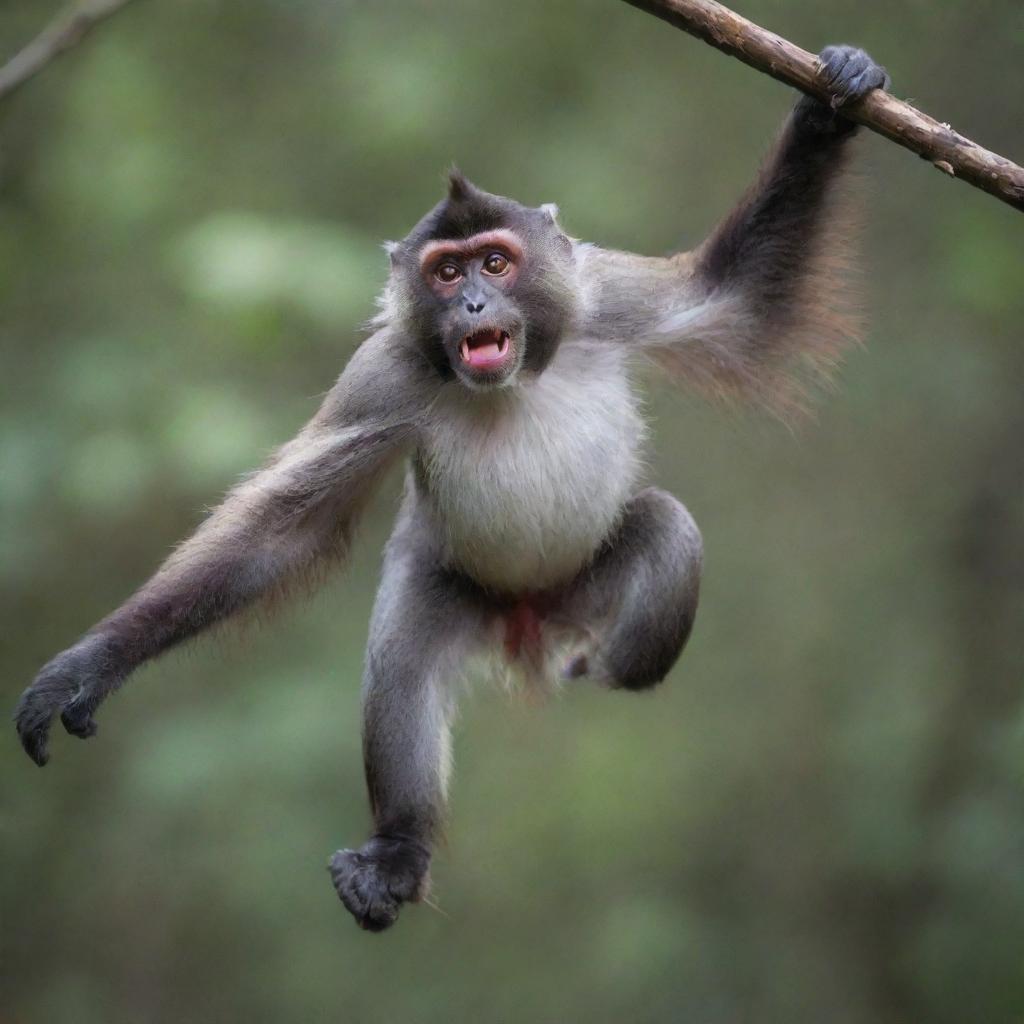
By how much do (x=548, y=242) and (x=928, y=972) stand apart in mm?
6306

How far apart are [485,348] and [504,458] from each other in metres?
0.76

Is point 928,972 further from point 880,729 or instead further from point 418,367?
point 418,367

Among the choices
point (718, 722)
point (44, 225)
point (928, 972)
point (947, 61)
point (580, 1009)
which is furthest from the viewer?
point (718, 722)

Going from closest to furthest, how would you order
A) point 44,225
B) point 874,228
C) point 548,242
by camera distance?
point 548,242 < point 44,225 < point 874,228

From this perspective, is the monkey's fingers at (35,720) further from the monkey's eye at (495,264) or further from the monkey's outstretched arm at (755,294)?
the monkey's outstretched arm at (755,294)

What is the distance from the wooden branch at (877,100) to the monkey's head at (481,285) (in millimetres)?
1390

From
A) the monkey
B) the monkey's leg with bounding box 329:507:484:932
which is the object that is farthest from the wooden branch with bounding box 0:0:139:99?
the monkey's leg with bounding box 329:507:484:932

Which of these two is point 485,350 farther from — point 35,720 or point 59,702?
point 35,720

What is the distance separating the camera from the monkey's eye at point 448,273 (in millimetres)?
6633

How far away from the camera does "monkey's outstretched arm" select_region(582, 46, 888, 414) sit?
23.2 feet

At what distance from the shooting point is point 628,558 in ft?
24.4

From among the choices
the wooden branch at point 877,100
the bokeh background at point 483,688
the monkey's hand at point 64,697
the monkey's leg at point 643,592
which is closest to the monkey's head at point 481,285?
the monkey's leg at point 643,592

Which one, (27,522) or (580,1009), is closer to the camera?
(27,522)

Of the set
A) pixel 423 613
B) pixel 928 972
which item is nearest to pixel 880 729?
pixel 928 972
